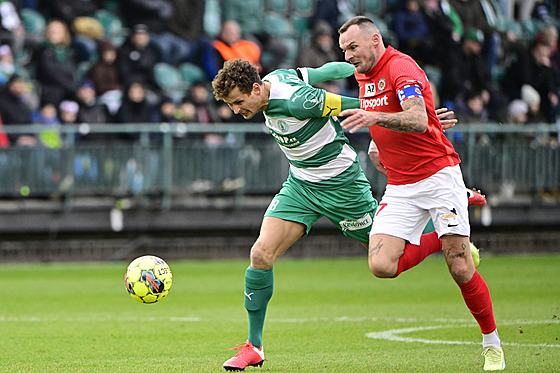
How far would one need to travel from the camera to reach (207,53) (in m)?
16.5

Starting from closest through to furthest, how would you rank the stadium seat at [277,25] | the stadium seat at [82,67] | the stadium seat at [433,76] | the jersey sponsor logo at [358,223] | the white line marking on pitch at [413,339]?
1. the jersey sponsor logo at [358,223]
2. the white line marking on pitch at [413,339]
3. the stadium seat at [82,67]
4. the stadium seat at [433,76]
5. the stadium seat at [277,25]

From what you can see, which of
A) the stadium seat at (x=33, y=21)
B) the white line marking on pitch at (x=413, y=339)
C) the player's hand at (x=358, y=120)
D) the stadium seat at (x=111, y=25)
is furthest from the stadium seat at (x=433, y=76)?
the player's hand at (x=358, y=120)

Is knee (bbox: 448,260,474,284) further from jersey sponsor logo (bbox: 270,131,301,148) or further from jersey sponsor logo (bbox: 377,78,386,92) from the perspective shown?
jersey sponsor logo (bbox: 270,131,301,148)

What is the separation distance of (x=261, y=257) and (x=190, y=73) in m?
10.3

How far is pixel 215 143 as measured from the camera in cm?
1623

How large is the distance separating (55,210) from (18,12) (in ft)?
12.1

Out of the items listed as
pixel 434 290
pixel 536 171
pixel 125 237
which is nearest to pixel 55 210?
pixel 125 237

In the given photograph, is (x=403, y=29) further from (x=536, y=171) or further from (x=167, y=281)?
(x=167, y=281)

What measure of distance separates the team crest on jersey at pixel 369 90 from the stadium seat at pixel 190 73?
1019 centimetres

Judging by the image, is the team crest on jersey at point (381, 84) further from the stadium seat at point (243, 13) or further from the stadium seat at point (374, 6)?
the stadium seat at point (374, 6)

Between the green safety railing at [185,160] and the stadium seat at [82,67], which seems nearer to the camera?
the green safety railing at [185,160]

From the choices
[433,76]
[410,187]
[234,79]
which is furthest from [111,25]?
[410,187]

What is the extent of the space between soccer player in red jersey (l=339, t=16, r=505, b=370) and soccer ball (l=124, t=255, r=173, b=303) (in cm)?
169

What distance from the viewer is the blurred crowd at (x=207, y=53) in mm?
15859
